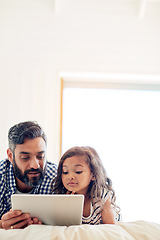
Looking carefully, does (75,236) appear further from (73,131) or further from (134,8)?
(134,8)

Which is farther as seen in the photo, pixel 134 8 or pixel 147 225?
pixel 134 8

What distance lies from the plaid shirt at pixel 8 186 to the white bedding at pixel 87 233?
0.71m

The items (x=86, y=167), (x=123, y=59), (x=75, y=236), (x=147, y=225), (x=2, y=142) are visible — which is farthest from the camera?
(x=123, y=59)

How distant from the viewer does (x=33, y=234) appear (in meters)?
0.78

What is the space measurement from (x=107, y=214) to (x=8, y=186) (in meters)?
0.58

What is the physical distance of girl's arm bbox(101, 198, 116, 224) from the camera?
129 centimetres

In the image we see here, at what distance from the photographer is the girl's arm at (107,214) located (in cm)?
129

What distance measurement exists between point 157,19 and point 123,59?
0.54 metres

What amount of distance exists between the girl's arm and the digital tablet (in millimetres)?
215

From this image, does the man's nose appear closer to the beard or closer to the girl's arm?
the beard

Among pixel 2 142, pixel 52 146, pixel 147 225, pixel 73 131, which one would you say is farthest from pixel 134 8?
pixel 147 225

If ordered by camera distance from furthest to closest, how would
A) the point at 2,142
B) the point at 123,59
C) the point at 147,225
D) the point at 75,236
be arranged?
the point at 123,59, the point at 2,142, the point at 147,225, the point at 75,236

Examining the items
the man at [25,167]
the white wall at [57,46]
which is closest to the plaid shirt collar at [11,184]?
the man at [25,167]

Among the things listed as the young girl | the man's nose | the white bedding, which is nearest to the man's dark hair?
the man's nose
